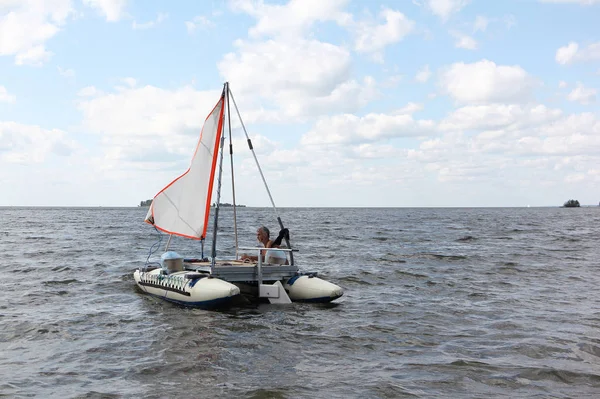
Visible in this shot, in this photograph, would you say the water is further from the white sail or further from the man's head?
the white sail

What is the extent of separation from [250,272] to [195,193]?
3.62 meters

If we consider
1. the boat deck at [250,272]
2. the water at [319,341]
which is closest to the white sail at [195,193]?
the boat deck at [250,272]

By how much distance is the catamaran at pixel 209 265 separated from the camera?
15219 mm

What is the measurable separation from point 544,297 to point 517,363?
27.1 feet

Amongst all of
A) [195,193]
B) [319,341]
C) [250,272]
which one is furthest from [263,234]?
[319,341]

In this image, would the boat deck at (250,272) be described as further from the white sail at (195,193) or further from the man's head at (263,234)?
the white sail at (195,193)

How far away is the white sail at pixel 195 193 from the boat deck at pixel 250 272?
1763 mm

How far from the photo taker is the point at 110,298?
57.2 ft

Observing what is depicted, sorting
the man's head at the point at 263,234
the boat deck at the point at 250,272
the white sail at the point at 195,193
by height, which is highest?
the white sail at the point at 195,193

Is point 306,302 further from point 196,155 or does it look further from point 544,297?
point 544,297

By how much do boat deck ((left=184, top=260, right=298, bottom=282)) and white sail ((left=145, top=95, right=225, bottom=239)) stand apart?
1763mm

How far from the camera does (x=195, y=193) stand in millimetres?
17406

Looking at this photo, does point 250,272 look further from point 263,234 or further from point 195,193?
point 195,193

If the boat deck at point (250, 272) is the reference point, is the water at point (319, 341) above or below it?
below
